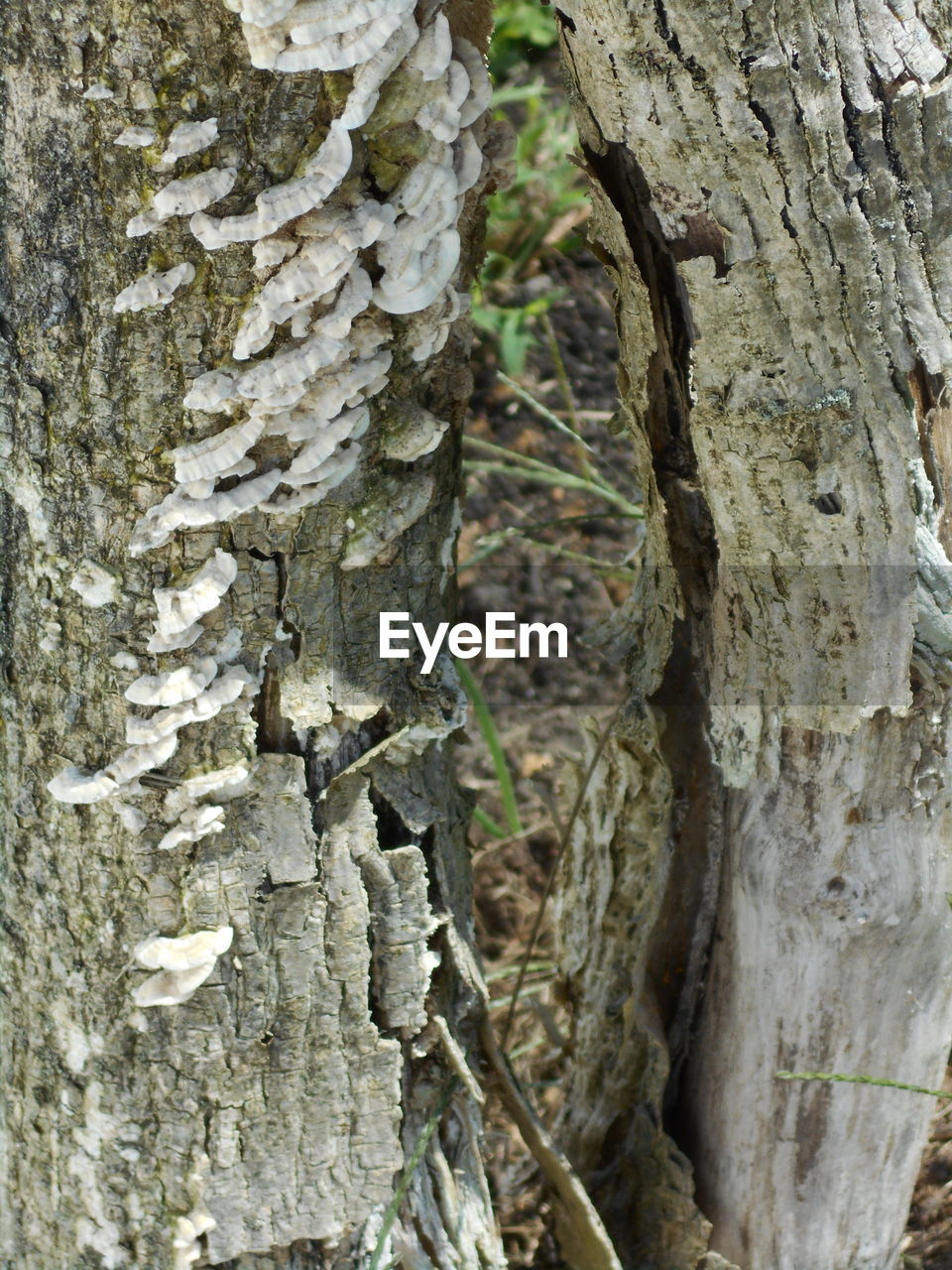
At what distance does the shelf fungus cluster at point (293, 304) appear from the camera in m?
0.95

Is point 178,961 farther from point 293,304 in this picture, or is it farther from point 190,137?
point 190,137

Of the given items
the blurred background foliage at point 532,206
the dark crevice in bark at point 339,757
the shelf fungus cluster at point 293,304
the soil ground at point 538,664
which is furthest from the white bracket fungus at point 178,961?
the blurred background foliage at point 532,206

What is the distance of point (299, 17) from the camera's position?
34.8 inches

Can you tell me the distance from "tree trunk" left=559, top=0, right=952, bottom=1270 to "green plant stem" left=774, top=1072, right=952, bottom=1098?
0.06 feet

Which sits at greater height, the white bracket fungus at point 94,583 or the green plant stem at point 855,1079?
the white bracket fungus at point 94,583

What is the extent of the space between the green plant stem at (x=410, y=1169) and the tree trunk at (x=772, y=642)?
11.4 inches

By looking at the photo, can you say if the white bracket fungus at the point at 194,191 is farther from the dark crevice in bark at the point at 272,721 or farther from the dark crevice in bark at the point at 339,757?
the dark crevice in bark at the point at 339,757

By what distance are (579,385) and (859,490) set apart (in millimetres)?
2249

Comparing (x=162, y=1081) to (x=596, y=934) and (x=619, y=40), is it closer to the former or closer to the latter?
(x=596, y=934)

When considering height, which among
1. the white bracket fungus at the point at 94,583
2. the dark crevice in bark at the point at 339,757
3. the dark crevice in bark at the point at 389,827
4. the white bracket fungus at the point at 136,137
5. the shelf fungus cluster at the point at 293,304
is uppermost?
the white bracket fungus at the point at 136,137

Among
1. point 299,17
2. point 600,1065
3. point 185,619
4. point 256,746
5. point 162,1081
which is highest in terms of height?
point 299,17

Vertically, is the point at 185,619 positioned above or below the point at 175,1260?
above

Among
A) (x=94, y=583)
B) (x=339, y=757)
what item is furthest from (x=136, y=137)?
(x=339, y=757)

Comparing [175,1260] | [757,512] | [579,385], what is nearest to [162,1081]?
[175,1260]
